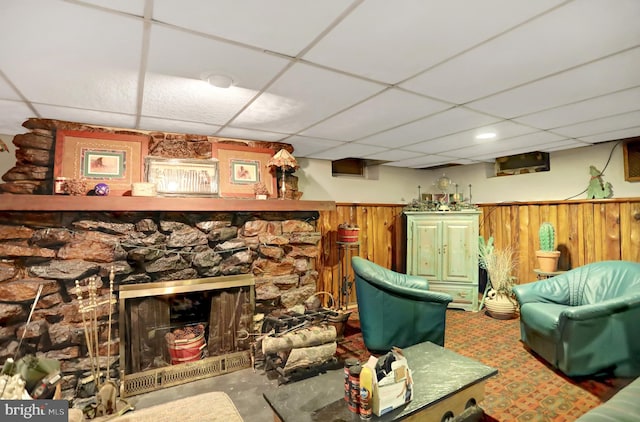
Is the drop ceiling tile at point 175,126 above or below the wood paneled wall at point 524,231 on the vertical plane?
above

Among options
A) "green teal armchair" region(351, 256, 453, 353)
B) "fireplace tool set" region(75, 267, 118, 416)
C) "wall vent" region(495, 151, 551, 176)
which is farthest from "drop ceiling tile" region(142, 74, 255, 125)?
"wall vent" region(495, 151, 551, 176)

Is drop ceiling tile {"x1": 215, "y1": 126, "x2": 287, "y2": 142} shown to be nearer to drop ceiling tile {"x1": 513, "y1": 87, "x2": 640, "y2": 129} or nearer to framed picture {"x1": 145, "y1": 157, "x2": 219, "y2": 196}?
framed picture {"x1": 145, "y1": 157, "x2": 219, "y2": 196}

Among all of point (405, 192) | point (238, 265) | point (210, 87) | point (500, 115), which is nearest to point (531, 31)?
point (500, 115)

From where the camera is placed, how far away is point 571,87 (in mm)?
1924

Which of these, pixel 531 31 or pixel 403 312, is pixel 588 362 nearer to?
pixel 403 312

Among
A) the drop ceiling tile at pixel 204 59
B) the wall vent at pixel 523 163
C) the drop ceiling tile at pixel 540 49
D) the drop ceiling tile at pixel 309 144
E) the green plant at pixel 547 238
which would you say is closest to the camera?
the drop ceiling tile at pixel 540 49

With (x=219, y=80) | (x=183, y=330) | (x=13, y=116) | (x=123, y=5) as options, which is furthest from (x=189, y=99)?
(x=183, y=330)

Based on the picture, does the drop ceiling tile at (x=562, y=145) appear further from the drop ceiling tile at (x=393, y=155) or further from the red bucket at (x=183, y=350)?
the red bucket at (x=183, y=350)

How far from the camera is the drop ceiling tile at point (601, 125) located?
2.57 metres

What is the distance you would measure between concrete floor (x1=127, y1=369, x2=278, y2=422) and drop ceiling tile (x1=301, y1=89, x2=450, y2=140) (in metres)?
2.18

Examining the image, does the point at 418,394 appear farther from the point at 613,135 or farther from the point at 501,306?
the point at 613,135

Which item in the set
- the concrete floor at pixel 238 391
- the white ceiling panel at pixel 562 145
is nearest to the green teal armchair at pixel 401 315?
the concrete floor at pixel 238 391

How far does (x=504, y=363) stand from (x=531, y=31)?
8.77 feet

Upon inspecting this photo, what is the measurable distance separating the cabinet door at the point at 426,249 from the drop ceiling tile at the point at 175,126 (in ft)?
10.6
